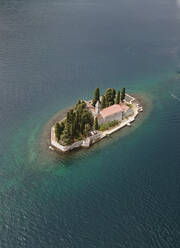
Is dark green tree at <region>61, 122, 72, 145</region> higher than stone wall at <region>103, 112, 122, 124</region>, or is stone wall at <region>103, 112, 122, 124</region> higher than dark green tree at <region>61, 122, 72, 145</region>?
stone wall at <region>103, 112, 122, 124</region>

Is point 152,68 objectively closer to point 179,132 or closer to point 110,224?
point 179,132

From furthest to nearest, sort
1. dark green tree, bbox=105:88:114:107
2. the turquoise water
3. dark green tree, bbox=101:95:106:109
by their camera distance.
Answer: dark green tree, bbox=105:88:114:107, dark green tree, bbox=101:95:106:109, the turquoise water

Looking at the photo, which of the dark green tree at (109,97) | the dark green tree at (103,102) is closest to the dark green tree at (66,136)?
the dark green tree at (103,102)

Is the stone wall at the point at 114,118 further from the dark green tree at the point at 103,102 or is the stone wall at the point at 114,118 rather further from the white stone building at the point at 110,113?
the dark green tree at the point at 103,102

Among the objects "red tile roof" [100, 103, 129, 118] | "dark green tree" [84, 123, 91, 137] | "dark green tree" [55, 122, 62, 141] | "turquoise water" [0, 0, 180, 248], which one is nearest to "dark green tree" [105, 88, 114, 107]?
"red tile roof" [100, 103, 129, 118]

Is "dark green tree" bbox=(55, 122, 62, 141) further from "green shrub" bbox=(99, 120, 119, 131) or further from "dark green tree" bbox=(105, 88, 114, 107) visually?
"dark green tree" bbox=(105, 88, 114, 107)

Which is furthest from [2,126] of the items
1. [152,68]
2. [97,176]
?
[152,68]

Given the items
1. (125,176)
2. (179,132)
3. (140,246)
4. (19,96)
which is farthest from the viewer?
(19,96)
